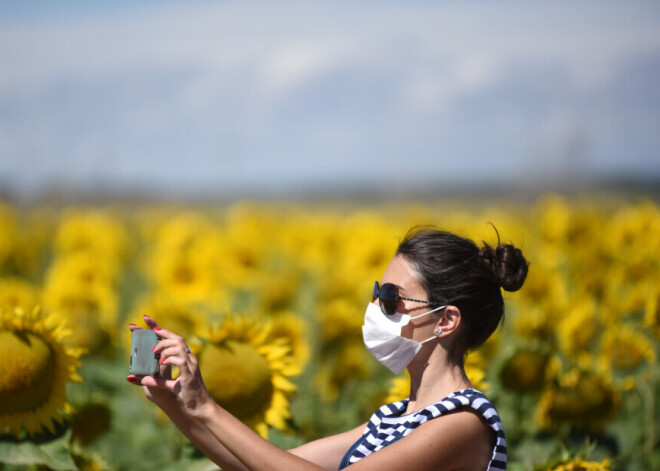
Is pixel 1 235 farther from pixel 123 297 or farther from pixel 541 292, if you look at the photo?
pixel 541 292

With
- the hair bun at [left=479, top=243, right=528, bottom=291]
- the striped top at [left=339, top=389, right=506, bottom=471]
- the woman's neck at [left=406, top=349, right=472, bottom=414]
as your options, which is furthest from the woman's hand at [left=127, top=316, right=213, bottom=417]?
the hair bun at [left=479, top=243, right=528, bottom=291]

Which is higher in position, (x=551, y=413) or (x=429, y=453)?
(x=429, y=453)

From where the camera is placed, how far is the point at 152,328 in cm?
200

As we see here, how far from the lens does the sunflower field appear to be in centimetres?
289

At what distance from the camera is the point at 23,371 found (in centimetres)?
278

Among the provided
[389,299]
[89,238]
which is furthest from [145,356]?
[89,238]

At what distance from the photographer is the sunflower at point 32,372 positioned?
109 inches

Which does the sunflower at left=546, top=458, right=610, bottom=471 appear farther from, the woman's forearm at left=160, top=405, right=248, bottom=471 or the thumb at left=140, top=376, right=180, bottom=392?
the thumb at left=140, top=376, right=180, bottom=392

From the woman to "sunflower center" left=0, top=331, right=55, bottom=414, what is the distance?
0.96 meters

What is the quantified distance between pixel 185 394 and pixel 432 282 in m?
0.70

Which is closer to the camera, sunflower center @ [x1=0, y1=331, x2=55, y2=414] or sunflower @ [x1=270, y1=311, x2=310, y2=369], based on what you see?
sunflower center @ [x1=0, y1=331, x2=55, y2=414]

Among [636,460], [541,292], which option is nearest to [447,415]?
[636,460]

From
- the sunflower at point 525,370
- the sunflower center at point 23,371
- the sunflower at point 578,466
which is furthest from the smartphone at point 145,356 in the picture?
the sunflower at point 525,370

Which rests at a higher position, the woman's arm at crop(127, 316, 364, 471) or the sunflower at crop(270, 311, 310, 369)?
the woman's arm at crop(127, 316, 364, 471)
